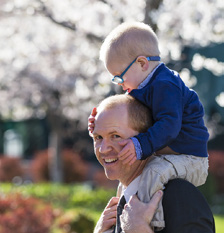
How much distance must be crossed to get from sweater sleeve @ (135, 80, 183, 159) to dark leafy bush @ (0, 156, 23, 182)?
1746 cm

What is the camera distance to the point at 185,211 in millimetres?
2551

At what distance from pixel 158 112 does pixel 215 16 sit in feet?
21.8

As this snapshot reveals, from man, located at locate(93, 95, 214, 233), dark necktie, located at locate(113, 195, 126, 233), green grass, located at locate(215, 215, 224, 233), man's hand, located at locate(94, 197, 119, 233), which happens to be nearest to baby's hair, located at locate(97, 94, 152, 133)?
man, located at locate(93, 95, 214, 233)

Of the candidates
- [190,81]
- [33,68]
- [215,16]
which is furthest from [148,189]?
[33,68]

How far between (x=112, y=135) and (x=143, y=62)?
1.38 ft

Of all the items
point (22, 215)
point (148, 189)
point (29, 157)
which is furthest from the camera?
point (29, 157)

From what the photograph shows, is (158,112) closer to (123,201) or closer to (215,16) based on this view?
(123,201)

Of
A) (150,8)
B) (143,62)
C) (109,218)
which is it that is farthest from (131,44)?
(150,8)

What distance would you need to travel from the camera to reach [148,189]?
2699 millimetres

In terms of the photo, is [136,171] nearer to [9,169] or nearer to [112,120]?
[112,120]

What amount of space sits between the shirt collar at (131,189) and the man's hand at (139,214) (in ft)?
0.28

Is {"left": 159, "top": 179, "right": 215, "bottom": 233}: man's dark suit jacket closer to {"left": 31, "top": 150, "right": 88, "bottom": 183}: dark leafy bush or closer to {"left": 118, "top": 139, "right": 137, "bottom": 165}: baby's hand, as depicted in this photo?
{"left": 118, "top": 139, "right": 137, "bottom": 165}: baby's hand

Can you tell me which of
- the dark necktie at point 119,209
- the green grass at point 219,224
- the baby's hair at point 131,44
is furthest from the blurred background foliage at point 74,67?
the dark necktie at point 119,209

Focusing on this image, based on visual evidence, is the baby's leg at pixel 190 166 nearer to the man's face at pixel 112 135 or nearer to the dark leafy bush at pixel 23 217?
the man's face at pixel 112 135
